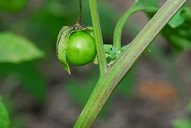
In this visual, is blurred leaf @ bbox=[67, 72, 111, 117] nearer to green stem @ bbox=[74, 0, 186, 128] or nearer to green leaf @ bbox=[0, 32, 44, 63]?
green leaf @ bbox=[0, 32, 44, 63]

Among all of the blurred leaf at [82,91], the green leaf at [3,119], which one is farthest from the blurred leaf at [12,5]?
the green leaf at [3,119]

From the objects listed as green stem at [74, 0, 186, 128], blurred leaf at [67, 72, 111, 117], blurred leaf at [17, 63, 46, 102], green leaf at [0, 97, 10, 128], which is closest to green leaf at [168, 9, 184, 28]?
green stem at [74, 0, 186, 128]

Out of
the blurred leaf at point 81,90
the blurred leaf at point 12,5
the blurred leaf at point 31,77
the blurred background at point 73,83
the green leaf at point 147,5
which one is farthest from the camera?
the blurred leaf at point 81,90

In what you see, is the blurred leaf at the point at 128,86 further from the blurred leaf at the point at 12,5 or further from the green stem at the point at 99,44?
the green stem at the point at 99,44

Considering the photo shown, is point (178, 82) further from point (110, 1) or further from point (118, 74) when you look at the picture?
point (118, 74)

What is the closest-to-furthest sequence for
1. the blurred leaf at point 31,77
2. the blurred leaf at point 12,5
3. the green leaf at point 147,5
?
1. the green leaf at point 147,5
2. the blurred leaf at point 12,5
3. the blurred leaf at point 31,77

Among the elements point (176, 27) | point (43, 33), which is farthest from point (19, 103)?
point (176, 27)
